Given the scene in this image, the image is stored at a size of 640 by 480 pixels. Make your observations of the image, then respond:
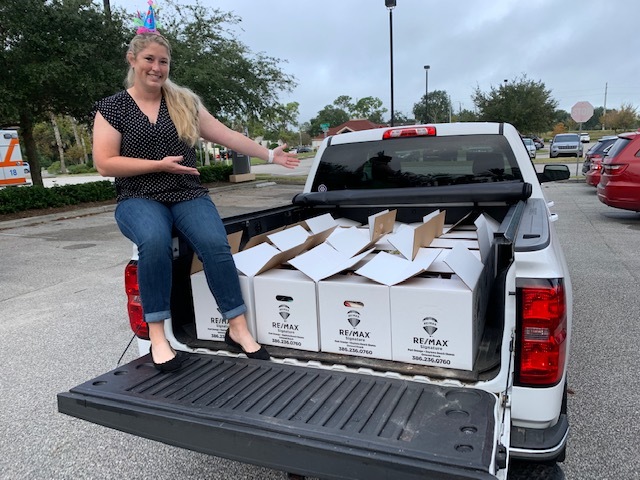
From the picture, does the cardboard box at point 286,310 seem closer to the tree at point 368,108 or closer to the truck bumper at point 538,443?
the truck bumper at point 538,443

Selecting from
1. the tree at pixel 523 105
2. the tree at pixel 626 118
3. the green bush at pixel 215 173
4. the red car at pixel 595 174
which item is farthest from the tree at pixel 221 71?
the tree at pixel 626 118

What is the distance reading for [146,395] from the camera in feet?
6.53

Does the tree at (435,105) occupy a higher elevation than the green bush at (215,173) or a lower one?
higher

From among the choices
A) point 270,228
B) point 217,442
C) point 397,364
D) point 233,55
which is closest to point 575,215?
point 270,228

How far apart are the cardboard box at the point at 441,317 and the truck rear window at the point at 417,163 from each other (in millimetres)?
1727

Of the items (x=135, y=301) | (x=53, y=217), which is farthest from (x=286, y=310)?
(x=53, y=217)

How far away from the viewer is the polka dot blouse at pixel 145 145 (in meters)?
2.40

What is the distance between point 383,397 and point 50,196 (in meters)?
14.2

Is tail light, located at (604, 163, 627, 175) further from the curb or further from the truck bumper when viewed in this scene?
the curb

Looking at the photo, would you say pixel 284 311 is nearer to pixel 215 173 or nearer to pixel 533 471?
pixel 533 471

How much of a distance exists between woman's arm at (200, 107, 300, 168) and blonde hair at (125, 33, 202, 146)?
0.42 feet

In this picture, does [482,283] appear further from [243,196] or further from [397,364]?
[243,196]

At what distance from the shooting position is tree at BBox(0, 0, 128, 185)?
11.3 metres

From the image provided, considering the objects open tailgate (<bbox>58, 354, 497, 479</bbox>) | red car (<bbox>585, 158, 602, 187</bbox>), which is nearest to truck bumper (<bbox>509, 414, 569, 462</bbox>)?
A: open tailgate (<bbox>58, 354, 497, 479</bbox>)
